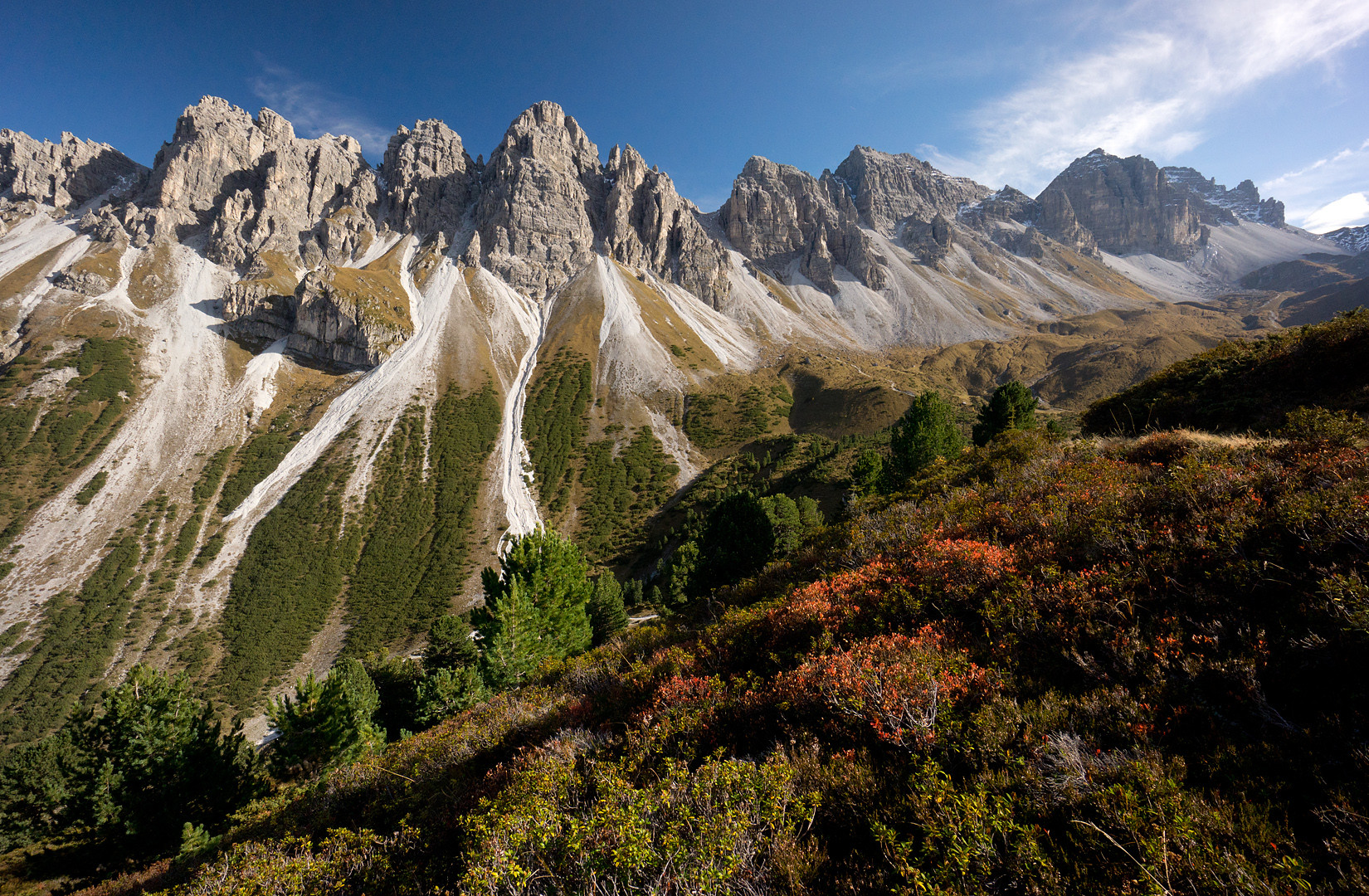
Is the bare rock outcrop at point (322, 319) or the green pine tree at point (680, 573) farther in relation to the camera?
the bare rock outcrop at point (322, 319)

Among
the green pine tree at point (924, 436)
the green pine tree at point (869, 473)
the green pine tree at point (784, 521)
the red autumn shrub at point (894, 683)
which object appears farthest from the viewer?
the green pine tree at point (869, 473)

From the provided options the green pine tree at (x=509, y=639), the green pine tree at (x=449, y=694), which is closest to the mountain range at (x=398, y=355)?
the green pine tree at (x=449, y=694)

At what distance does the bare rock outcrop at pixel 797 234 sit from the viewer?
167125 millimetres

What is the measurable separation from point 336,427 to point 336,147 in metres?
130

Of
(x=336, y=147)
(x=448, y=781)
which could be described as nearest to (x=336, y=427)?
(x=448, y=781)

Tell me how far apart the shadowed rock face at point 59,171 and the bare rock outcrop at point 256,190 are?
22.9 m

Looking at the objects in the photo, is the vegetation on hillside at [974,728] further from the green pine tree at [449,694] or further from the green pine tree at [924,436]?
the green pine tree at [924,436]

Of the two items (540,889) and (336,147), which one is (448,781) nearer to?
(540,889)

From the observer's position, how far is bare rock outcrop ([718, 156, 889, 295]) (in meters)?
167

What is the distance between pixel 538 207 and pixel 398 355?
6987 centimetres

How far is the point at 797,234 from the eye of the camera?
17862 centimetres

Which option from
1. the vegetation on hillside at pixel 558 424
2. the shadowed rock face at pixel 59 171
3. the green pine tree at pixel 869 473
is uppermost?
the shadowed rock face at pixel 59 171

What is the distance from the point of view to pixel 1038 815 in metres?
3.54

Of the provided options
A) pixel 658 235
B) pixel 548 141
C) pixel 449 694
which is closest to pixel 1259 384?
pixel 449 694
